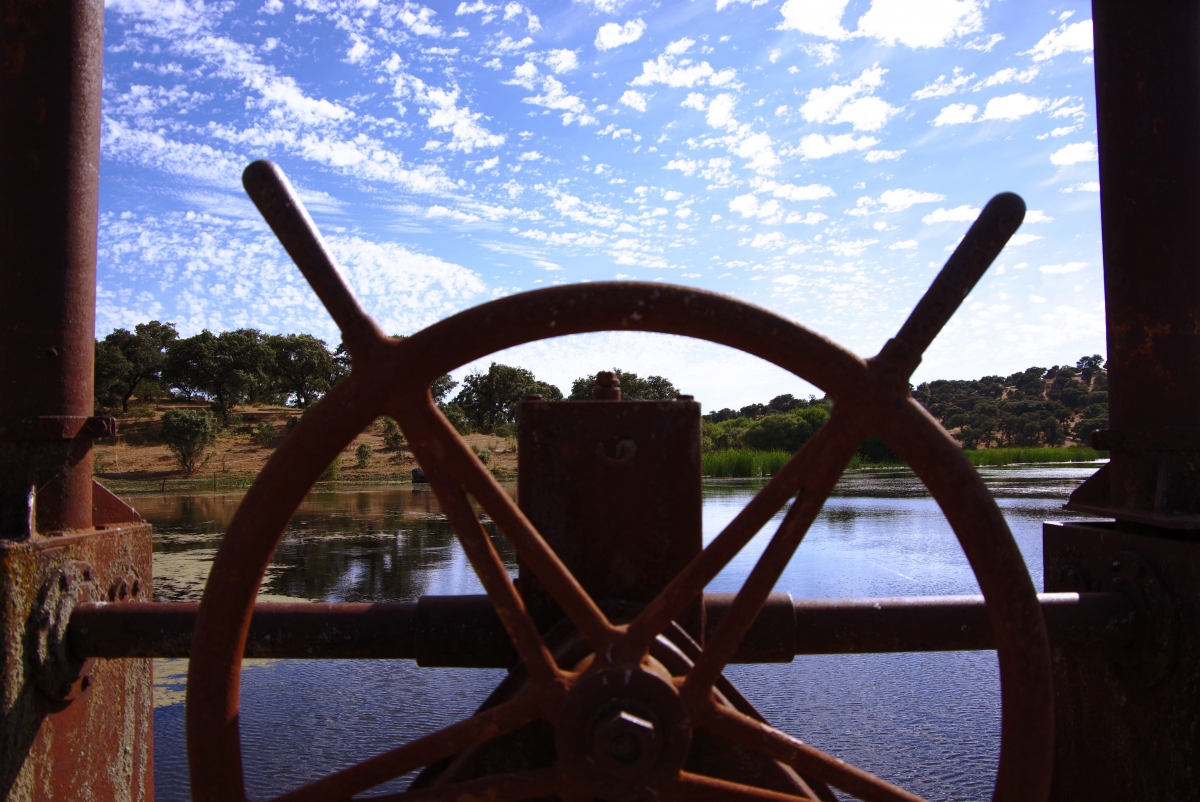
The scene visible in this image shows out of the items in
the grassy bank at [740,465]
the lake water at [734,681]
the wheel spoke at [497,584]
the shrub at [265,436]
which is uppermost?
the shrub at [265,436]

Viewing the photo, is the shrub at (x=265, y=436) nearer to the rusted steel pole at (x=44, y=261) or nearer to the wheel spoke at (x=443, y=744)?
the rusted steel pole at (x=44, y=261)

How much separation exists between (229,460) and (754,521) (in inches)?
1055

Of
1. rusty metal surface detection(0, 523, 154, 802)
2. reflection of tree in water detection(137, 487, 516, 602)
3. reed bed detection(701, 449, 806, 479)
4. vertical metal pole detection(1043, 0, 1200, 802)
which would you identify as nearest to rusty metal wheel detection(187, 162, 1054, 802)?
rusty metal surface detection(0, 523, 154, 802)

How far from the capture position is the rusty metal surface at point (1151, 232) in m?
1.37

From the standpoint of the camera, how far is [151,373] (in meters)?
36.5

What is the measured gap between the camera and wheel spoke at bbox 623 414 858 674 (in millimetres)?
830

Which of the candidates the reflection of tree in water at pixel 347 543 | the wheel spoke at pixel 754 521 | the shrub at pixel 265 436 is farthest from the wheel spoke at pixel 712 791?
the shrub at pixel 265 436

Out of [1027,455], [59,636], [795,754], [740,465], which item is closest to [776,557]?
[795,754]

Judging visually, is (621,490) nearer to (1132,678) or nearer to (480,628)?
(480,628)

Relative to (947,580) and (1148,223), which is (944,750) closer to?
(1148,223)

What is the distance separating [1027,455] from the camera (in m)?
20.2

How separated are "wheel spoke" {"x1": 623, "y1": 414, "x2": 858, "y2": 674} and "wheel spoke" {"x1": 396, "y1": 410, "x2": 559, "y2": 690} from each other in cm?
10

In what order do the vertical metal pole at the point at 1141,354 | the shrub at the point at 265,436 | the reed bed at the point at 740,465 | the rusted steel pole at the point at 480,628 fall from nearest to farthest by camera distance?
the rusted steel pole at the point at 480,628
the vertical metal pole at the point at 1141,354
the reed bed at the point at 740,465
the shrub at the point at 265,436

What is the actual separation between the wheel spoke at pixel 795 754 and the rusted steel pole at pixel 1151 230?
2.74 ft
